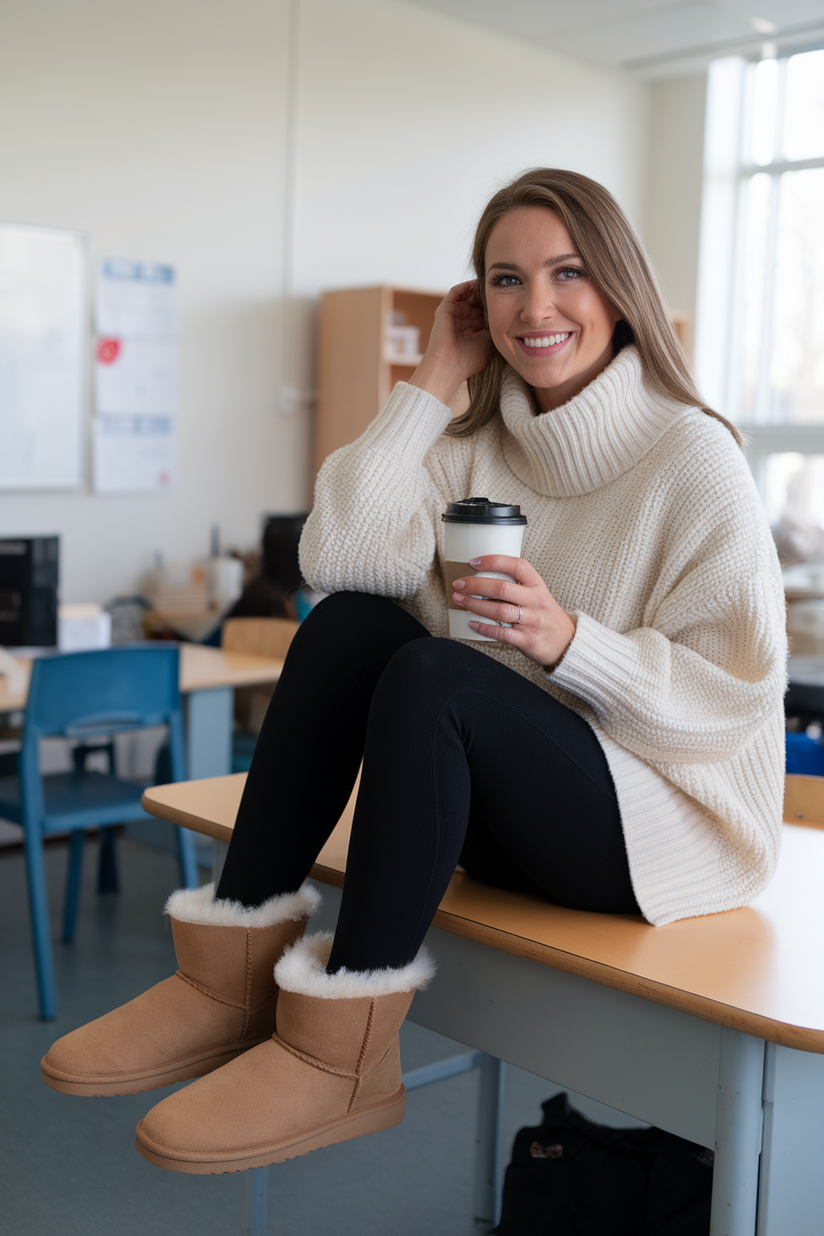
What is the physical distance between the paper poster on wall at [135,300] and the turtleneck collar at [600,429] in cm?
315

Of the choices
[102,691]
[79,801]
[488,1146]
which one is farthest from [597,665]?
[79,801]

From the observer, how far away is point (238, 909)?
47.5 inches

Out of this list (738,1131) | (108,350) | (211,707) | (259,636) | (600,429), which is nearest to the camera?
(738,1131)

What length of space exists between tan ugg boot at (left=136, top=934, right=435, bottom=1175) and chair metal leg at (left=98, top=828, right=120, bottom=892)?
2.26 m

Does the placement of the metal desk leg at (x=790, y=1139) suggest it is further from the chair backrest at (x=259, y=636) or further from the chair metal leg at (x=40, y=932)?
the chair backrest at (x=259, y=636)

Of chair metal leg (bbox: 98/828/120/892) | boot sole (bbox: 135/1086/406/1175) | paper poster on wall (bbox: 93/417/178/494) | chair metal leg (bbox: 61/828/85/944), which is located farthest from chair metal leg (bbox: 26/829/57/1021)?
Answer: paper poster on wall (bbox: 93/417/178/494)

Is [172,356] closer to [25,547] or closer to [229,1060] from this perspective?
[25,547]

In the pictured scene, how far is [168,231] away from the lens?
4316mm

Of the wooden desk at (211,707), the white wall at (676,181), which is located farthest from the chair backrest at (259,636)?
the white wall at (676,181)

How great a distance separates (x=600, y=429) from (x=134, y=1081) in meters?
0.83

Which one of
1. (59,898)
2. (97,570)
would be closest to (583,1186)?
(59,898)

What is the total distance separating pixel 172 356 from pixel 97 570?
85 cm

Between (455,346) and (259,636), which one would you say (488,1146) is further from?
(259,636)

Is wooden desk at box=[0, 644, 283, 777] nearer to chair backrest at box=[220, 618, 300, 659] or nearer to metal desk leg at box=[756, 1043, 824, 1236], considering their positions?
chair backrest at box=[220, 618, 300, 659]
